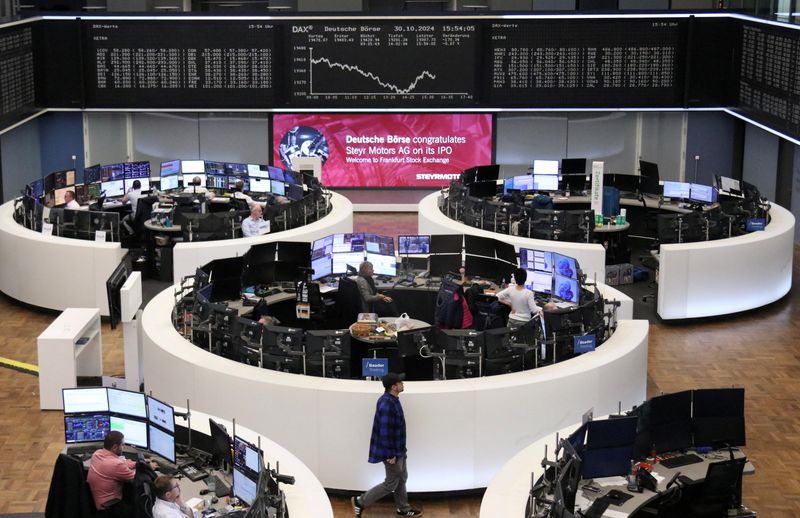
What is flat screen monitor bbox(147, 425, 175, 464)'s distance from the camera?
345 inches

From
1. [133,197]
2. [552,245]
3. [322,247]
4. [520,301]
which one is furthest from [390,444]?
[133,197]

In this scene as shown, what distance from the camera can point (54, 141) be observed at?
66.7 ft

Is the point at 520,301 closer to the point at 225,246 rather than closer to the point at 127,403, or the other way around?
the point at 225,246

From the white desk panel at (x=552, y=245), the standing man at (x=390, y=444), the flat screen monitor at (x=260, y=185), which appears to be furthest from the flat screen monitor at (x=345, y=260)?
the flat screen monitor at (x=260, y=185)

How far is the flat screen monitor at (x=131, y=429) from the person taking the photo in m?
9.01

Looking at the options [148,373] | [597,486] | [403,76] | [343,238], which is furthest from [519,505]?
[403,76]

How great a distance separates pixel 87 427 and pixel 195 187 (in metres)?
9.85

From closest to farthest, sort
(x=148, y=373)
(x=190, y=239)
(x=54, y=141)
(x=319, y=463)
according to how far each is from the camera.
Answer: (x=319, y=463), (x=148, y=373), (x=190, y=239), (x=54, y=141)

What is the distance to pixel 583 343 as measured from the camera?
35.6 ft

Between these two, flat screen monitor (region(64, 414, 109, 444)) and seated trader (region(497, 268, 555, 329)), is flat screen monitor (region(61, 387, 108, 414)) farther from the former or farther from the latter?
seated trader (region(497, 268, 555, 329))

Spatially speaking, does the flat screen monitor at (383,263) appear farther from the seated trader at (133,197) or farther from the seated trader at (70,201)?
the seated trader at (133,197)

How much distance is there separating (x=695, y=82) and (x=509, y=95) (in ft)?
9.79

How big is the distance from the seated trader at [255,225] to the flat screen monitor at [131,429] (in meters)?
6.42

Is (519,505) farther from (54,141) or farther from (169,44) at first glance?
(54,141)
